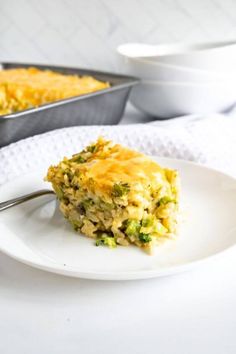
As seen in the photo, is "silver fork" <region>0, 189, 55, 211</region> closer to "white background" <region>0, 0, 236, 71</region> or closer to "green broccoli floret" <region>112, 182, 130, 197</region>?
"green broccoli floret" <region>112, 182, 130, 197</region>

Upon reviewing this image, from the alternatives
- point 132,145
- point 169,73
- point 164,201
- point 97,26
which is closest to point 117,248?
point 164,201

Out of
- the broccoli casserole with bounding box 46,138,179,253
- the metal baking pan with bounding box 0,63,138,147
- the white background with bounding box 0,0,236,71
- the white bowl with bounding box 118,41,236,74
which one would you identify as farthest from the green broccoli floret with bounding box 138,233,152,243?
the white background with bounding box 0,0,236,71

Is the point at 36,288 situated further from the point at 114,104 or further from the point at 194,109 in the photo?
the point at 194,109

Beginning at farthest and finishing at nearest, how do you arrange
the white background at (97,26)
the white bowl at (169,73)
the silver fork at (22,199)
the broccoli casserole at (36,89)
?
the white background at (97,26), the white bowl at (169,73), the broccoli casserole at (36,89), the silver fork at (22,199)

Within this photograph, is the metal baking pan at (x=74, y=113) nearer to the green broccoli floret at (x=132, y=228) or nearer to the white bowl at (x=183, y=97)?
the white bowl at (x=183, y=97)

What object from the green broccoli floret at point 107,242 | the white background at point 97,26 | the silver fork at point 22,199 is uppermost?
the green broccoli floret at point 107,242

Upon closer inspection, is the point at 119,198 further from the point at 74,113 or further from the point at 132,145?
the point at 74,113

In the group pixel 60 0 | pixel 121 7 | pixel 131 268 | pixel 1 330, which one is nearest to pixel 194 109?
pixel 121 7

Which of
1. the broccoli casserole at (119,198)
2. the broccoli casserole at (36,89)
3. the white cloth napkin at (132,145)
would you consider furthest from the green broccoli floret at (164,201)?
the broccoli casserole at (36,89)
